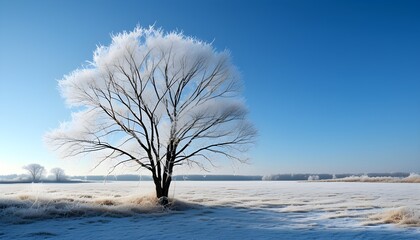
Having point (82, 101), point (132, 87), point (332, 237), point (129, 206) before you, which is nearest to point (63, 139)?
point (82, 101)

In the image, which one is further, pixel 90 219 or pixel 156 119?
pixel 156 119

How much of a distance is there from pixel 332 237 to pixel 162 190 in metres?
11.6

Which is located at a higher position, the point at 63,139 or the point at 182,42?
the point at 182,42

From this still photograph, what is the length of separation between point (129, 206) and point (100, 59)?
29.0ft

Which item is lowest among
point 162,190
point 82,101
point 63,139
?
point 162,190

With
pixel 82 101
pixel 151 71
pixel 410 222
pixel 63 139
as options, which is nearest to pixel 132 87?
pixel 151 71

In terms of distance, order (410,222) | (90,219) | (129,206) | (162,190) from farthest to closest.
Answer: (162,190) < (129,206) < (90,219) < (410,222)

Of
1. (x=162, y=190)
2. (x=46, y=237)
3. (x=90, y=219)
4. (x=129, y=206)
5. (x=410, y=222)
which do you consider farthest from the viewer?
(x=162, y=190)

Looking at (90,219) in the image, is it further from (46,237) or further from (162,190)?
(162,190)

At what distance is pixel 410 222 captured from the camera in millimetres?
13000

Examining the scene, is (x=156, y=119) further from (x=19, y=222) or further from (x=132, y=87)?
(x=19, y=222)

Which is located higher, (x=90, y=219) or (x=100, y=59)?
(x=100, y=59)

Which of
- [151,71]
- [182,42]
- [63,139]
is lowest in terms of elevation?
[63,139]

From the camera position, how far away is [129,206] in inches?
687
